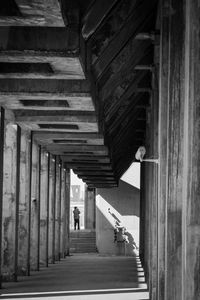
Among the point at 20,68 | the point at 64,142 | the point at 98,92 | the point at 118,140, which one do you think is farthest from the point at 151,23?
the point at 118,140

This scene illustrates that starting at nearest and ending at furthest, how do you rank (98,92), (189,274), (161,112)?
1. (189,274)
2. (161,112)
3. (98,92)

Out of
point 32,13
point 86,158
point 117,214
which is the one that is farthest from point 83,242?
point 32,13

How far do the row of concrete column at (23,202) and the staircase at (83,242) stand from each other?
54.7 feet

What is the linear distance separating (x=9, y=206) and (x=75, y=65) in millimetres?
6640

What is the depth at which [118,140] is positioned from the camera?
2433 cm

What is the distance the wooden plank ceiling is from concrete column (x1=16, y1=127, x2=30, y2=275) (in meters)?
0.55

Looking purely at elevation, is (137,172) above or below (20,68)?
below

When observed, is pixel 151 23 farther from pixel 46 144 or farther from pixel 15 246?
pixel 46 144

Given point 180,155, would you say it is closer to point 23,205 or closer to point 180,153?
point 180,153

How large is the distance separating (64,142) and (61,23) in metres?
11.9

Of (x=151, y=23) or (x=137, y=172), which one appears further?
(x=137, y=172)

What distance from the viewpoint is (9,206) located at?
16125 millimetres

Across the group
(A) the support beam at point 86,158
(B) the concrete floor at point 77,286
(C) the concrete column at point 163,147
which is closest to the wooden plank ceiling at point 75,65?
(C) the concrete column at point 163,147

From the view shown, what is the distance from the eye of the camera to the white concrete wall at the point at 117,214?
39250 millimetres
